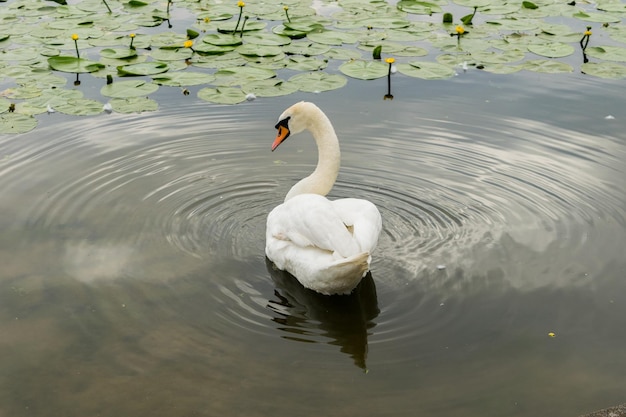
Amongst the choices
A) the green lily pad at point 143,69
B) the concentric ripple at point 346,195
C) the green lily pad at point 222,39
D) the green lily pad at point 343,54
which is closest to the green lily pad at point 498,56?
the green lily pad at point 343,54

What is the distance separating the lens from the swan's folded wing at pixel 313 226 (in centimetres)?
493

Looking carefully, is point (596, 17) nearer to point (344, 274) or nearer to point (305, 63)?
point (305, 63)

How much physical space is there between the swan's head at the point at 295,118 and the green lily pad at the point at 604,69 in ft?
14.2

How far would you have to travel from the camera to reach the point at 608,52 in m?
9.56

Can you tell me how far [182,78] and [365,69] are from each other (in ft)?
6.53

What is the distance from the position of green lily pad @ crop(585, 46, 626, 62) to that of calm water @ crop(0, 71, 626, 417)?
3.98 ft

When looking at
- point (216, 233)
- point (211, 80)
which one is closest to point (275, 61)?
Answer: point (211, 80)

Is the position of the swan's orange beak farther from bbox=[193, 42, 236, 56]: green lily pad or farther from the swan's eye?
bbox=[193, 42, 236, 56]: green lily pad

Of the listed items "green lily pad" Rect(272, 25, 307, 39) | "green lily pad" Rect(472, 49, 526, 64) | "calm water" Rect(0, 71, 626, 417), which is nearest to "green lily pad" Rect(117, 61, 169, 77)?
"calm water" Rect(0, 71, 626, 417)

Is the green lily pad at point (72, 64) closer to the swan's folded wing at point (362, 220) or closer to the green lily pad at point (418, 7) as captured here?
the green lily pad at point (418, 7)

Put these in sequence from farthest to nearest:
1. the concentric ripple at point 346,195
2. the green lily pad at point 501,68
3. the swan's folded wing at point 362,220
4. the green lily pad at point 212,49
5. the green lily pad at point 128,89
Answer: the green lily pad at point 212,49 < the green lily pad at point 501,68 < the green lily pad at point 128,89 < the concentric ripple at point 346,195 < the swan's folded wing at point 362,220

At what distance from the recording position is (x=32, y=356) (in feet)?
15.3

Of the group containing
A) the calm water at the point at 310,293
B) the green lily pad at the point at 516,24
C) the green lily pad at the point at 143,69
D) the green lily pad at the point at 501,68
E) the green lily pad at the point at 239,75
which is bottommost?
the calm water at the point at 310,293

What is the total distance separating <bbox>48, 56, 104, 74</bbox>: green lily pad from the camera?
9.03 m
